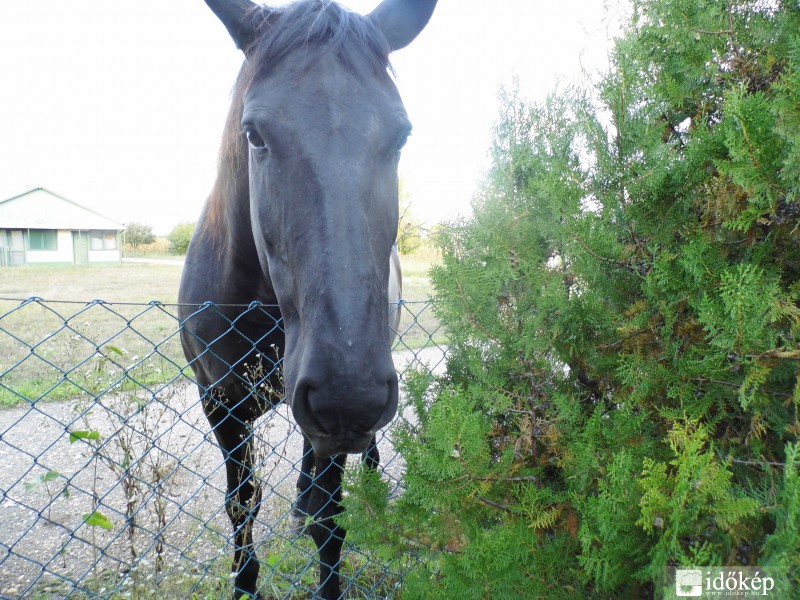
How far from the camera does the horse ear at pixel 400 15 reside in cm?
237

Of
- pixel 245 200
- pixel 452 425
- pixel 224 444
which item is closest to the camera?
pixel 452 425

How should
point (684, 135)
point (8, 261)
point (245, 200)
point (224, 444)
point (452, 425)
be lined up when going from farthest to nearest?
point (8, 261)
point (224, 444)
point (245, 200)
point (684, 135)
point (452, 425)

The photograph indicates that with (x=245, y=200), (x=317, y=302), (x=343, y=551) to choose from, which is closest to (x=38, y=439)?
(x=343, y=551)

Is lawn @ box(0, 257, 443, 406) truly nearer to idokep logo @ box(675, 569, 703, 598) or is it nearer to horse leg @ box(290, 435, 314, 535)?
horse leg @ box(290, 435, 314, 535)

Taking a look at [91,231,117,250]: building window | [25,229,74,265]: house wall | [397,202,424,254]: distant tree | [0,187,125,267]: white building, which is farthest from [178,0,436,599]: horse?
[91,231,117,250]: building window

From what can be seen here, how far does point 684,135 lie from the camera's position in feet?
5.08

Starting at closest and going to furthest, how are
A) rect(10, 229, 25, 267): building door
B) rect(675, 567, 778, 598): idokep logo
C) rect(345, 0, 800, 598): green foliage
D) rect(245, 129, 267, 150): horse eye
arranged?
rect(675, 567, 778, 598): idokep logo
rect(345, 0, 800, 598): green foliage
rect(245, 129, 267, 150): horse eye
rect(10, 229, 25, 267): building door

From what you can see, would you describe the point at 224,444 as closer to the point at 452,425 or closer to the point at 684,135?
the point at 452,425

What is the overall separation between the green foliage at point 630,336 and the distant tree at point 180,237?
52.3 meters

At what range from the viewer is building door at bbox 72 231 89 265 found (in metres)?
35.6

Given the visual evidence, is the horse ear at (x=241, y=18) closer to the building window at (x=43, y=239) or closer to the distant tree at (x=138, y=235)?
the building window at (x=43, y=239)

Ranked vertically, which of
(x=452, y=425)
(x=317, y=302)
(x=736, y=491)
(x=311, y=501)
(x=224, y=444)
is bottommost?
(x=311, y=501)

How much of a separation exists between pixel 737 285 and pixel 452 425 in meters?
0.79

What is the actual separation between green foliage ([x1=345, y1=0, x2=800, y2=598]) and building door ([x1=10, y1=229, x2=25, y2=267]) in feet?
140
